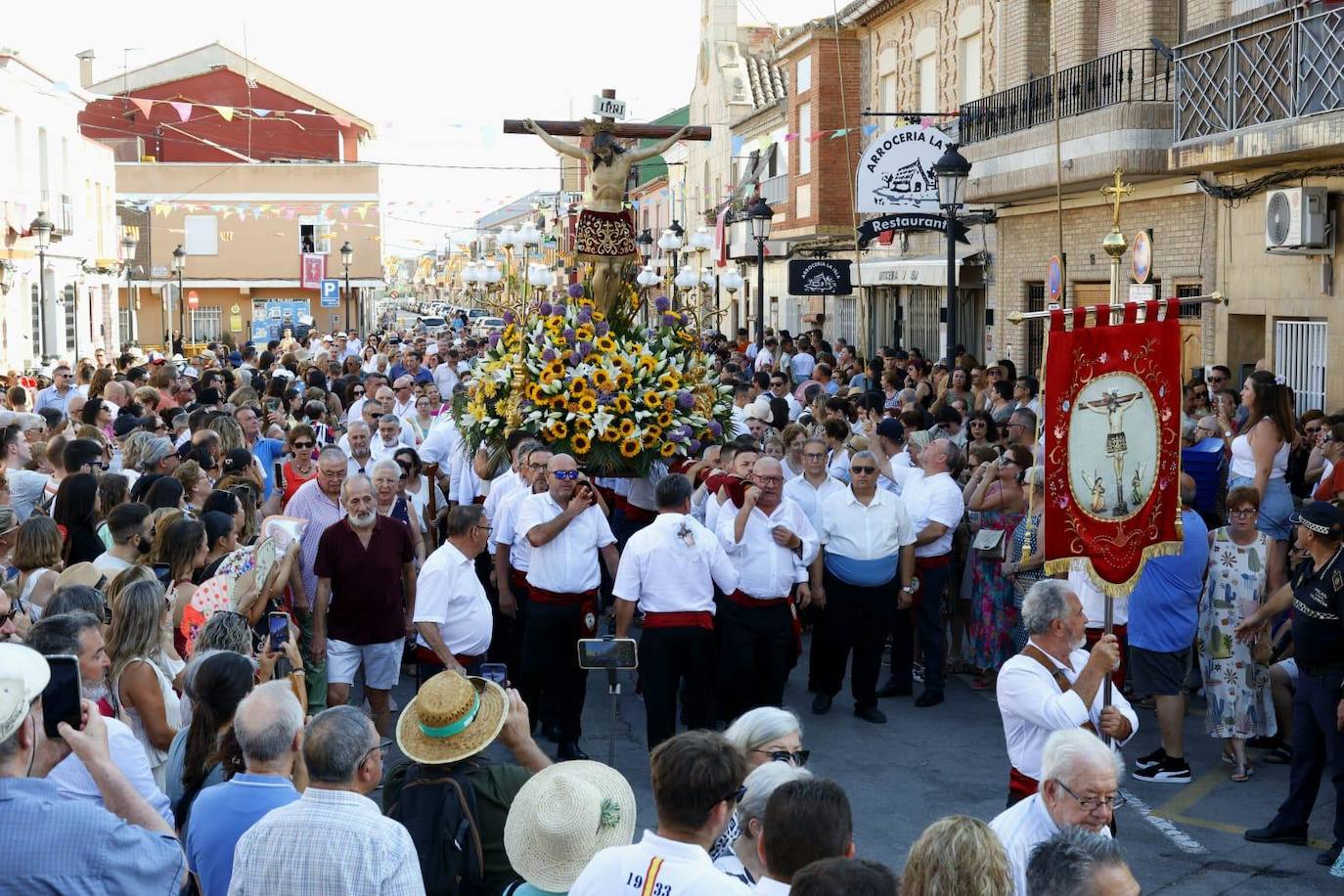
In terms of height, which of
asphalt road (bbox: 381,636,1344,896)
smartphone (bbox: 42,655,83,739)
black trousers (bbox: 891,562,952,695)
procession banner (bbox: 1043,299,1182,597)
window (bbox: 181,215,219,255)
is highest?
window (bbox: 181,215,219,255)

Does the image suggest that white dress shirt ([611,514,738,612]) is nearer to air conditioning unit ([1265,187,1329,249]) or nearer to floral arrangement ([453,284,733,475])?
floral arrangement ([453,284,733,475])

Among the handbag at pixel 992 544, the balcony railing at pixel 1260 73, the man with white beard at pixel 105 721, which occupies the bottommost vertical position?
the handbag at pixel 992 544

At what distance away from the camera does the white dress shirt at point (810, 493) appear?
10.0 metres

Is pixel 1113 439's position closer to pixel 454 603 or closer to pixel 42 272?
pixel 454 603

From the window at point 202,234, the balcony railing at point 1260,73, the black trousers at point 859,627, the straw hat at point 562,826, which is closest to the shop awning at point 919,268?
the balcony railing at point 1260,73

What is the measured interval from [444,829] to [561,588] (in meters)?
4.02

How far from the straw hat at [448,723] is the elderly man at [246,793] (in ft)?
1.23

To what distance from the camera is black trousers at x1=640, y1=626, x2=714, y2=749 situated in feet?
27.2

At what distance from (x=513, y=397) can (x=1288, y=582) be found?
5.33m

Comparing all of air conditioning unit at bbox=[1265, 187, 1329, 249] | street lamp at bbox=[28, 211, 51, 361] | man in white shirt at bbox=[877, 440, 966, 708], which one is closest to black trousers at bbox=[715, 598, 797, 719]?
man in white shirt at bbox=[877, 440, 966, 708]

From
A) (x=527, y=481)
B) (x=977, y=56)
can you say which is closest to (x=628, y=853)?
(x=527, y=481)

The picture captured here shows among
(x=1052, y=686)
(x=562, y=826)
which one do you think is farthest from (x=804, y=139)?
(x=562, y=826)

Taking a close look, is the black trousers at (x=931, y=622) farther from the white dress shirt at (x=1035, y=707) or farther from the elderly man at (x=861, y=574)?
the white dress shirt at (x=1035, y=707)

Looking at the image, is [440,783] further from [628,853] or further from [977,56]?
[977,56]
